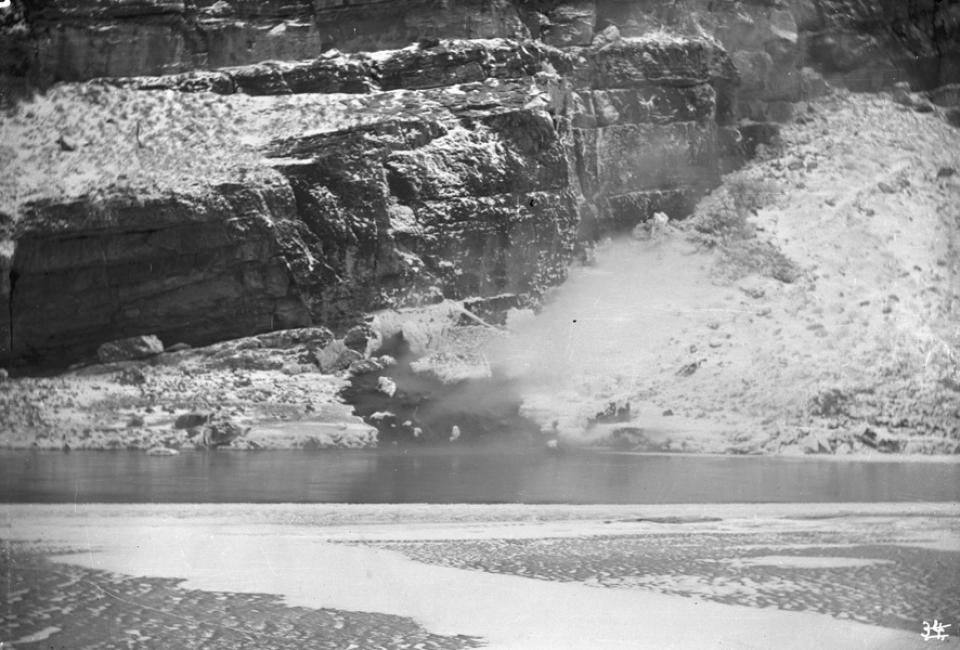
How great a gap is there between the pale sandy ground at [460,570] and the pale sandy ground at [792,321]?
1.33 metres

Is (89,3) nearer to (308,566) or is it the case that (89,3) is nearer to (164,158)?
(164,158)

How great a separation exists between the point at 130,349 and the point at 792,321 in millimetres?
5768

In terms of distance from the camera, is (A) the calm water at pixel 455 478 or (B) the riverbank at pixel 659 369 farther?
(B) the riverbank at pixel 659 369

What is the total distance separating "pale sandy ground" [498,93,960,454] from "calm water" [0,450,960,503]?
1.25 feet

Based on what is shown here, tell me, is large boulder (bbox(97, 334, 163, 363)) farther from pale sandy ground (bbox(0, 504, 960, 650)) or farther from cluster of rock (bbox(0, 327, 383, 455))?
pale sandy ground (bbox(0, 504, 960, 650))

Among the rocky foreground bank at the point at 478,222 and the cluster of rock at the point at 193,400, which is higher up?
the rocky foreground bank at the point at 478,222

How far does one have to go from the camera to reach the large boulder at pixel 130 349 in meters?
A: 9.39

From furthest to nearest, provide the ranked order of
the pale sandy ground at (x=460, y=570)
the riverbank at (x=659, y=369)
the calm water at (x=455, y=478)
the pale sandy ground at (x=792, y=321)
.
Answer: the pale sandy ground at (x=792, y=321) → the riverbank at (x=659, y=369) → the calm water at (x=455, y=478) → the pale sandy ground at (x=460, y=570)

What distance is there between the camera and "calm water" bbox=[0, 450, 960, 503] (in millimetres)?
7750

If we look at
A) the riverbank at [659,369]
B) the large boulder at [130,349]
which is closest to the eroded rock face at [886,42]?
the riverbank at [659,369]

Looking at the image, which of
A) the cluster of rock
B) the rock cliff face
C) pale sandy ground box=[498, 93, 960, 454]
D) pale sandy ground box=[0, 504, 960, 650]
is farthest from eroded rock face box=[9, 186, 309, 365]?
pale sandy ground box=[0, 504, 960, 650]

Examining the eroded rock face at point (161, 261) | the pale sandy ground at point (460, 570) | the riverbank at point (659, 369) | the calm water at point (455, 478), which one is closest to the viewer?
the pale sandy ground at point (460, 570)

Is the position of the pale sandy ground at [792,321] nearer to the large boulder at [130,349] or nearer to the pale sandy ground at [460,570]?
the pale sandy ground at [460,570]

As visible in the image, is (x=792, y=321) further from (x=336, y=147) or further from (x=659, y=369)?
(x=336, y=147)
